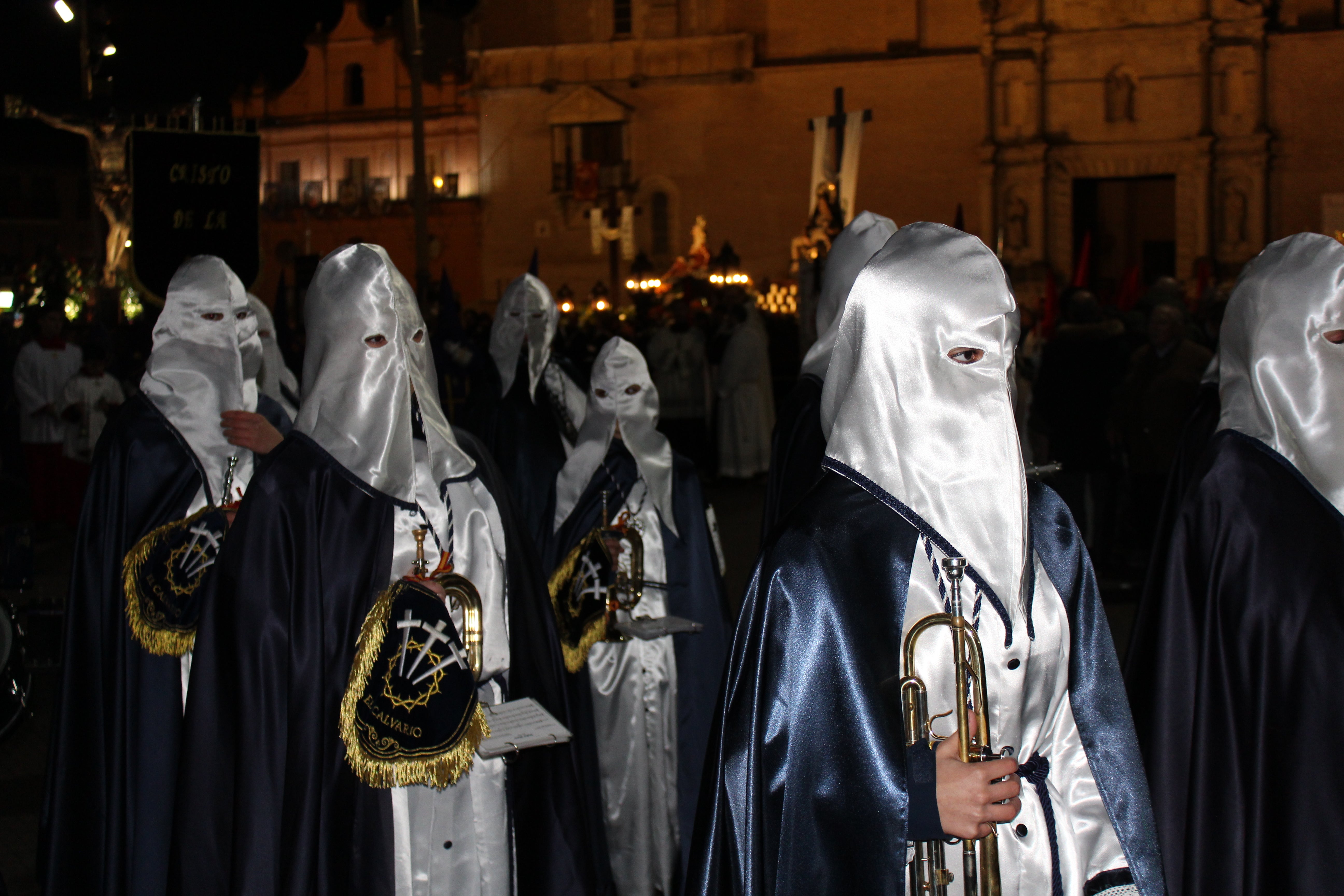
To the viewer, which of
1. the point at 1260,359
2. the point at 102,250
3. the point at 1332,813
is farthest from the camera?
the point at 102,250

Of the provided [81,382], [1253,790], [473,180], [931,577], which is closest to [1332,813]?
[1253,790]

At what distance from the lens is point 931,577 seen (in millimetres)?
2576

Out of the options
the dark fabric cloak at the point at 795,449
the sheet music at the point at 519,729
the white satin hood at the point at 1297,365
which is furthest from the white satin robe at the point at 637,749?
the white satin hood at the point at 1297,365

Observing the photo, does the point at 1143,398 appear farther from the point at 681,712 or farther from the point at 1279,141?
the point at 1279,141

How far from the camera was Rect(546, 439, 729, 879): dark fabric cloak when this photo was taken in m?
5.73

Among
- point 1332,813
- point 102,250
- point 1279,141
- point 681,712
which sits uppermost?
point 1279,141

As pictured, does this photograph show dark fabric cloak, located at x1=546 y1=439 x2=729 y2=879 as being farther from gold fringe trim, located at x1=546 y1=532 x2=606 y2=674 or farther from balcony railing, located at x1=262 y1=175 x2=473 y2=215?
balcony railing, located at x1=262 y1=175 x2=473 y2=215

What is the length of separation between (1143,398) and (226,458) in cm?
758

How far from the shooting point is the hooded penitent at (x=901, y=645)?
2.45 meters

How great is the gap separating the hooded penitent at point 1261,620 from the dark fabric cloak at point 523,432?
11.5 ft

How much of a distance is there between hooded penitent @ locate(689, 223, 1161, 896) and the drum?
17.8 feet

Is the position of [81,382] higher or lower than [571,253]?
lower

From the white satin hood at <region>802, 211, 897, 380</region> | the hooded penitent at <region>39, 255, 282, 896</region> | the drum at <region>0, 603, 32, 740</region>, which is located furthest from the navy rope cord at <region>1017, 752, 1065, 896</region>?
the drum at <region>0, 603, 32, 740</region>

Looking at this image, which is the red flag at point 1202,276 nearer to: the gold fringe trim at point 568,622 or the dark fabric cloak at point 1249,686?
the gold fringe trim at point 568,622
